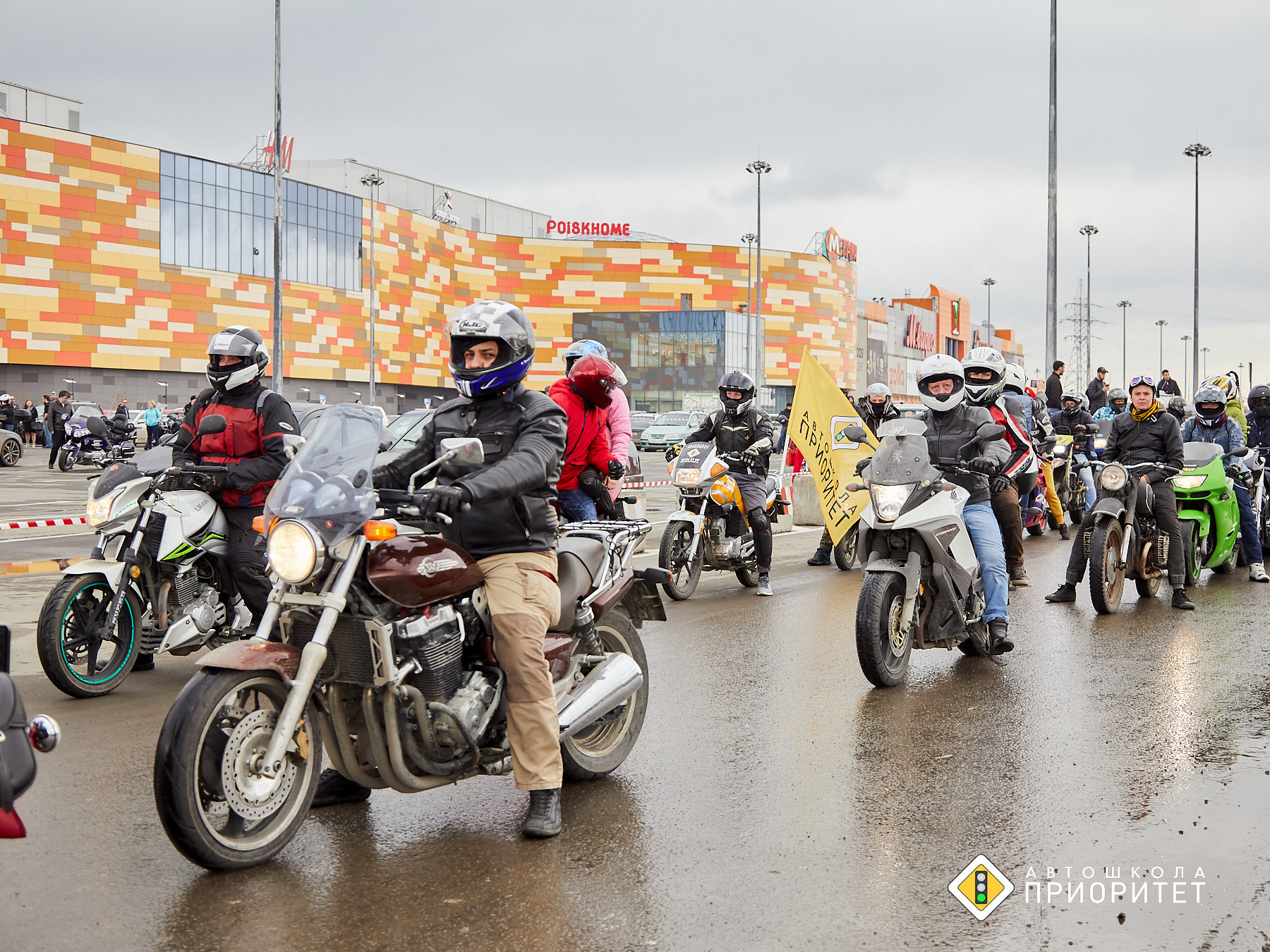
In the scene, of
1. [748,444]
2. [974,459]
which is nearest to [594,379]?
[974,459]

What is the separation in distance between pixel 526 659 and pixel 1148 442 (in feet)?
25.4

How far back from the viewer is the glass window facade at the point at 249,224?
63.3 m

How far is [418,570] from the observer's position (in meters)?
4.21

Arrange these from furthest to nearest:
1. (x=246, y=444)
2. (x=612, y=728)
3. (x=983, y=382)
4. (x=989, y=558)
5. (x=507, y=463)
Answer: (x=983, y=382)
(x=989, y=558)
(x=246, y=444)
(x=612, y=728)
(x=507, y=463)

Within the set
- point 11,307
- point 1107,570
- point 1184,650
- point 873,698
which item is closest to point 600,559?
point 873,698

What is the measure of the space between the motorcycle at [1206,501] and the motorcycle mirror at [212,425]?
849cm

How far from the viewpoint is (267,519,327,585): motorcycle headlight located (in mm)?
3975

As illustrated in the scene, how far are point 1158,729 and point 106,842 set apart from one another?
15.9 ft

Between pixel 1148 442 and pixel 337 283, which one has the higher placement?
pixel 337 283

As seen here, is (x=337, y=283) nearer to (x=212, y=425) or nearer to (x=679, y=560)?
(x=679, y=560)

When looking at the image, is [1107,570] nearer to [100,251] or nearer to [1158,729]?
[1158,729]

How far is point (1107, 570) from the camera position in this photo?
10.1m

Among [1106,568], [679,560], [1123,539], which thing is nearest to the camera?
[1106,568]

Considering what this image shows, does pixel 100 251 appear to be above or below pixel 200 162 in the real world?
below
